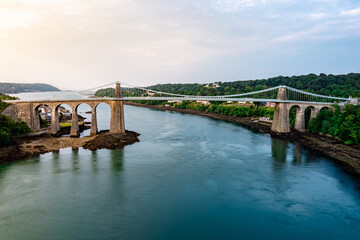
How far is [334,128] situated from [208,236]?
19.9m

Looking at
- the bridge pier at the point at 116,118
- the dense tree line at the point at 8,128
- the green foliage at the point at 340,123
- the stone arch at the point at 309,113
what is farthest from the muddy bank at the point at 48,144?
the stone arch at the point at 309,113

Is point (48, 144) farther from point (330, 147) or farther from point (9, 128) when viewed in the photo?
point (330, 147)

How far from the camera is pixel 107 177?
12711 millimetres

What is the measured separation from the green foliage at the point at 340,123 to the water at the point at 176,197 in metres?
5.10

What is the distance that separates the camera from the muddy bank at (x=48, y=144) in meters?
15.6

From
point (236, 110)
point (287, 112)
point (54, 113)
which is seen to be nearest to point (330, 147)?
point (287, 112)

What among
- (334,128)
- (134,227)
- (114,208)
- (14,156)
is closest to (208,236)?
(134,227)

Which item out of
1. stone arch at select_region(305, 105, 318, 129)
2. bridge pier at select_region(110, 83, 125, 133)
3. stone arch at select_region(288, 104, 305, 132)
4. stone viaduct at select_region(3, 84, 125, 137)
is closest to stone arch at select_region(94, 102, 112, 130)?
bridge pier at select_region(110, 83, 125, 133)

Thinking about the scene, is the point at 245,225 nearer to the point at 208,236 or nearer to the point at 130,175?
the point at 208,236

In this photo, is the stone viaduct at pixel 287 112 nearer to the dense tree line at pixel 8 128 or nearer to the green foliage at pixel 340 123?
the green foliage at pixel 340 123

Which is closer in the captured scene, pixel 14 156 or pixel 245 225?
pixel 245 225

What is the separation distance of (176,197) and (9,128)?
54.1 ft

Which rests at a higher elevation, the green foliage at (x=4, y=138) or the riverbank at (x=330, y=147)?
the green foliage at (x=4, y=138)

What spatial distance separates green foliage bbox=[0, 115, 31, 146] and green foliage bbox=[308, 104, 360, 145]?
26998mm
